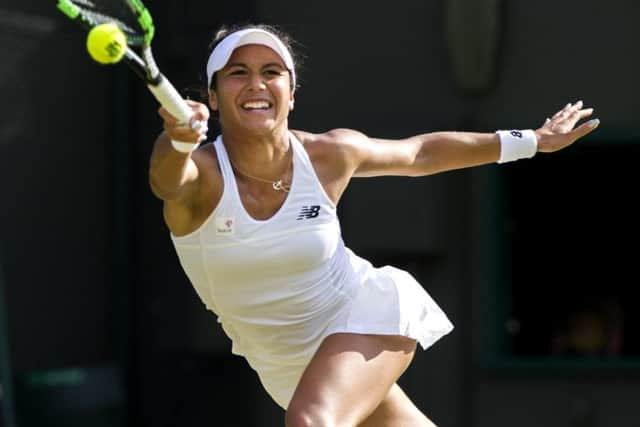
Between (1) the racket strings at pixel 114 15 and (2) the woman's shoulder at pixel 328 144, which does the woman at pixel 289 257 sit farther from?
(1) the racket strings at pixel 114 15

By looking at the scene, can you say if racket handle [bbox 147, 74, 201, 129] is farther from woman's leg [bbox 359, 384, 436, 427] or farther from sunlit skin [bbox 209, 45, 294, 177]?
woman's leg [bbox 359, 384, 436, 427]

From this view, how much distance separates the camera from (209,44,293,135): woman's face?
4.62 m

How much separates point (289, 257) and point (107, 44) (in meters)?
1.13

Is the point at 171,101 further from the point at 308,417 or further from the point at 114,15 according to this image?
the point at 308,417

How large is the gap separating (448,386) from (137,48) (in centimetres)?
381

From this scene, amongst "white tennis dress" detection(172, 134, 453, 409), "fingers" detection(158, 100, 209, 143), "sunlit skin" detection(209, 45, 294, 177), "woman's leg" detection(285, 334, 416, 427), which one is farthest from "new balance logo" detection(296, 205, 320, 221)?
"fingers" detection(158, 100, 209, 143)

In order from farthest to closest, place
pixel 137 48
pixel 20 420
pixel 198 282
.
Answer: pixel 20 420 → pixel 198 282 → pixel 137 48

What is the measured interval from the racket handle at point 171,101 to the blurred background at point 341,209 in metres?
3.10

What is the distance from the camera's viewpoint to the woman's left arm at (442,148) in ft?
16.2

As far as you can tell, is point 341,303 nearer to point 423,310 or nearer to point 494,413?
point 423,310

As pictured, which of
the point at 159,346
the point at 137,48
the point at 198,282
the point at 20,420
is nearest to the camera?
the point at 137,48

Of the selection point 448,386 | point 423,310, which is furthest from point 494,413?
point 423,310

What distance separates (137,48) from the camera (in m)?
4.00

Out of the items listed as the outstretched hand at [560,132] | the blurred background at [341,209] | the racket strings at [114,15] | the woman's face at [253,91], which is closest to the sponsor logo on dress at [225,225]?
the woman's face at [253,91]
